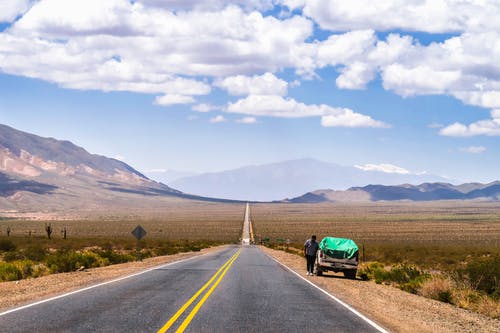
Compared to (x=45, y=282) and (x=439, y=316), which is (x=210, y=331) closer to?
(x=439, y=316)

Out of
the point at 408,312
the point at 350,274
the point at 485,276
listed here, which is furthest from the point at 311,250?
the point at 408,312

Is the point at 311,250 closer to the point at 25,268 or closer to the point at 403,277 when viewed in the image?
→ the point at 403,277

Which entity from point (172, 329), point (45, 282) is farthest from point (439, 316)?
point (45, 282)

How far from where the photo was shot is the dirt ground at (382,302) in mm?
13695

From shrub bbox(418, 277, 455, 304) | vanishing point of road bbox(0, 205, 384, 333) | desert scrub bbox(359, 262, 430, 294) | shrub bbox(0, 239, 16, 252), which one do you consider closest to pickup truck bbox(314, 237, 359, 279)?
desert scrub bbox(359, 262, 430, 294)

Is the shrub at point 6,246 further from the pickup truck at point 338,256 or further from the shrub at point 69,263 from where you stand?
the pickup truck at point 338,256

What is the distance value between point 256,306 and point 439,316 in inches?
181

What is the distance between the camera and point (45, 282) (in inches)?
855

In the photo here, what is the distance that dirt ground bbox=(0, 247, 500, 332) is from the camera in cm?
1370

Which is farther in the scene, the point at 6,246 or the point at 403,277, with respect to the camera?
the point at 6,246

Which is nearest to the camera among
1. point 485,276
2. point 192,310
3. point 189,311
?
point 189,311

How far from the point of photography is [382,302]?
18031 mm

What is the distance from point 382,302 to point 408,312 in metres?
2.16

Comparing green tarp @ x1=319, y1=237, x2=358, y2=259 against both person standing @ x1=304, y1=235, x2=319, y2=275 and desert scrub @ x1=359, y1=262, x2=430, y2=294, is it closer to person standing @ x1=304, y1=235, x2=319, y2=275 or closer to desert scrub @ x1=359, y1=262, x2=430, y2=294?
person standing @ x1=304, y1=235, x2=319, y2=275
